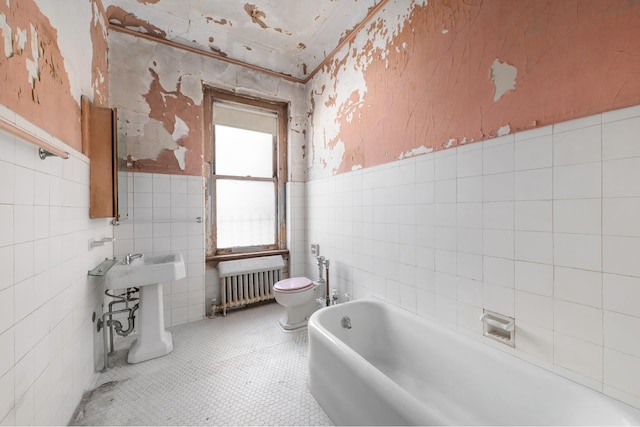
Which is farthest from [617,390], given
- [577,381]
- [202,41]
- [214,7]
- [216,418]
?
[202,41]

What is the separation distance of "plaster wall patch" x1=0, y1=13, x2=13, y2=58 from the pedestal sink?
4.27ft

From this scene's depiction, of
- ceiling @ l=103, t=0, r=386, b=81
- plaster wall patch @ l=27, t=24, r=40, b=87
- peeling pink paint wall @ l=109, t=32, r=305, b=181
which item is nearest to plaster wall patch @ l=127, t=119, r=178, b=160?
peeling pink paint wall @ l=109, t=32, r=305, b=181

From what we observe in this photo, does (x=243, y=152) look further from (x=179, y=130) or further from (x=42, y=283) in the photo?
(x=42, y=283)

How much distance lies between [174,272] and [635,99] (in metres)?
2.54

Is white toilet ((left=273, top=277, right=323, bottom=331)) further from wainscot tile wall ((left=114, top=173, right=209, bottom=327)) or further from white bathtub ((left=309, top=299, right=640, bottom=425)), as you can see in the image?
wainscot tile wall ((left=114, top=173, right=209, bottom=327))

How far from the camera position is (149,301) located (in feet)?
6.11

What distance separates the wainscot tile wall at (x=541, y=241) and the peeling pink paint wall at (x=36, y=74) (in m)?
1.89

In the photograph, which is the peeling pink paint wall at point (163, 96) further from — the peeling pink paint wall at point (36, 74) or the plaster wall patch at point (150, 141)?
the peeling pink paint wall at point (36, 74)

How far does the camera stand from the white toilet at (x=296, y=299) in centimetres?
214

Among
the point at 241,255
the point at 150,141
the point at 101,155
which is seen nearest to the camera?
the point at 101,155

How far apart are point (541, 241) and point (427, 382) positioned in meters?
0.98

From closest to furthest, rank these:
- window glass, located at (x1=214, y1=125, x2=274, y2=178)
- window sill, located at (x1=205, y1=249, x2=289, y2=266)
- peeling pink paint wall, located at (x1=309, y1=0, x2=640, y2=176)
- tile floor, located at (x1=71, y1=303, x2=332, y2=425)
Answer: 1. peeling pink paint wall, located at (x1=309, y1=0, x2=640, y2=176)
2. tile floor, located at (x1=71, y1=303, x2=332, y2=425)
3. window sill, located at (x1=205, y1=249, x2=289, y2=266)
4. window glass, located at (x1=214, y1=125, x2=274, y2=178)

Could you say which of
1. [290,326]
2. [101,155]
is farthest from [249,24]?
[290,326]

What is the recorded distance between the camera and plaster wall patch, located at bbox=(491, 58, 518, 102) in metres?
1.16
